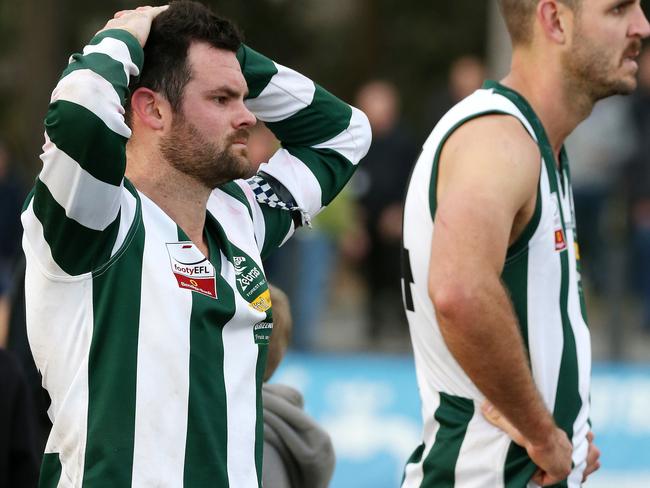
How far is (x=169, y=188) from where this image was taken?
306cm

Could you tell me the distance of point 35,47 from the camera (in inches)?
588

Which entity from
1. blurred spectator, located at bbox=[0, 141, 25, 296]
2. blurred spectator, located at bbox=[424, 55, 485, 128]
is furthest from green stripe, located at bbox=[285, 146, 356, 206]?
blurred spectator, located at bbox=[0, 141, 25, 296]

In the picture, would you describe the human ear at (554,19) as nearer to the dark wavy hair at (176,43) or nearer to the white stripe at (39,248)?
the dark wavy hair at (176,43)

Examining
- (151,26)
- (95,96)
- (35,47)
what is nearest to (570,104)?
(151,26)

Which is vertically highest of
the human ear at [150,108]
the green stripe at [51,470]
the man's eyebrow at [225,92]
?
the man's eyebrow at [225,92]

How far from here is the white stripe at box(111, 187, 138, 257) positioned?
284cm

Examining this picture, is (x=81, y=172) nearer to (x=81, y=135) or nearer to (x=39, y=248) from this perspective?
(x=81, y=135)

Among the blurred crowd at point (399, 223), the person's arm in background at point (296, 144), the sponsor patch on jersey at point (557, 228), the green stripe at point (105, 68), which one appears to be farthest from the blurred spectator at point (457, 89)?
the green stripe at point (105, 68)

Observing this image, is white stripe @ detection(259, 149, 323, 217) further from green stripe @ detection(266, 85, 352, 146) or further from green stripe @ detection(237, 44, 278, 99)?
green stripe @ detection(237, 44, 278, 99)

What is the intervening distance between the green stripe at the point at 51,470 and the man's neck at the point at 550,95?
5.59 ft

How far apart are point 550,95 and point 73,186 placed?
156 cm

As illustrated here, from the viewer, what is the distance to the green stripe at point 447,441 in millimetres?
3498

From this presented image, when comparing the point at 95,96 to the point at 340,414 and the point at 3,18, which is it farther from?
the point at 3,18

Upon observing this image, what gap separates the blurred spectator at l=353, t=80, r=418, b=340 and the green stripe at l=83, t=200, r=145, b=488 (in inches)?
315
